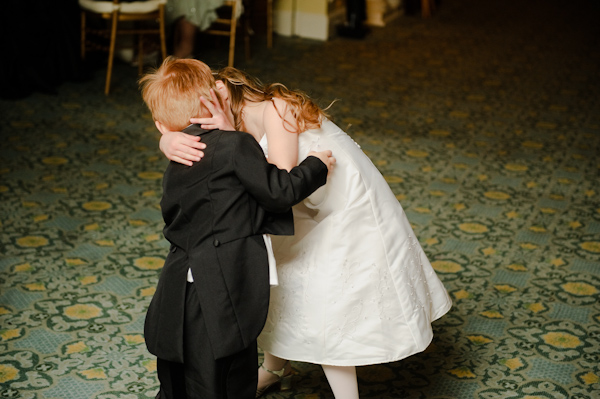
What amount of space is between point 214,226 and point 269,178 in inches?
6.7

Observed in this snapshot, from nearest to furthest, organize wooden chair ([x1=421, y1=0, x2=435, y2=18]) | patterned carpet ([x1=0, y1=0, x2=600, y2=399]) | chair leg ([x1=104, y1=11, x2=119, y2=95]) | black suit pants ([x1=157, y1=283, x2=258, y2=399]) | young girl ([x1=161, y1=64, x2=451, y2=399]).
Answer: black suit pants ([x1=157, y1=283, x2=258, y2=399])
young girl ([x1=161, y1=64, x2=451, y2=399])
patterned carpet ([x1=0, y1=0, x2=600, y2=399])
chair leg ([x1=104, y1=11, x2=119, y2=95])
wooden chair ([x1=421, y1=0, x2=435, y2=18])

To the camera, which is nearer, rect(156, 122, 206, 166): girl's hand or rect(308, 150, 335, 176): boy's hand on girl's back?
rect(156, 122, 206, 166): girl's hand

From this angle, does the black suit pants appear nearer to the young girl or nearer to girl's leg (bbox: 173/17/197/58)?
the young girl

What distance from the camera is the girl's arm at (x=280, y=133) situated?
1729 millimetres

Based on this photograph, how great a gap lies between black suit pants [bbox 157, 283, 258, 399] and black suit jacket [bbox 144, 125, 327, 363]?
0.03m

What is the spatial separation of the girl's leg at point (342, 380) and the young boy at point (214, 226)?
12.7 inches

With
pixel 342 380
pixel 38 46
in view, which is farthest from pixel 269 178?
pixel 38 46

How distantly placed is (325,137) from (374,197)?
20 cm

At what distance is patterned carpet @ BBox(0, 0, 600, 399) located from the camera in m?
2.29

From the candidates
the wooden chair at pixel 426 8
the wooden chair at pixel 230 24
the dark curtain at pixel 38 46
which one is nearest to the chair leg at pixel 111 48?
the dark curtain at pixel 38 46

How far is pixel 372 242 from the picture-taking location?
1.83 metres

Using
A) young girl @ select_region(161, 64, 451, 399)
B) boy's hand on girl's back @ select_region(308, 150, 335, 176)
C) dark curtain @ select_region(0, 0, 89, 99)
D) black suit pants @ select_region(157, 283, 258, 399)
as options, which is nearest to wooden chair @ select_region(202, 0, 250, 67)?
dark curtain @ select_region(0, 0, 89, 99)

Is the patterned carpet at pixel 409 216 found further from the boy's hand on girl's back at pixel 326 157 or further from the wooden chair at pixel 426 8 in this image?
the wooden chair at pixel 426 8

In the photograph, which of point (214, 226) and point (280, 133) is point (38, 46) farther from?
point (214, 226)
